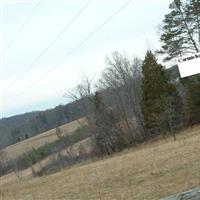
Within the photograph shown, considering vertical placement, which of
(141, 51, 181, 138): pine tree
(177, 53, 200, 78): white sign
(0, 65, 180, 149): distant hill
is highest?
(0, 65, 180, 149): distant hill

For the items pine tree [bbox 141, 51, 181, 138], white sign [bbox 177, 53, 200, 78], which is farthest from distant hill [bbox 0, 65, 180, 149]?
white sign [bbox 177, 53, 200, 78]

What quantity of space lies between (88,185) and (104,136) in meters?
44.3

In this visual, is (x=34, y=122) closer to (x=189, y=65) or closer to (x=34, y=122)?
(x=34, y=122)

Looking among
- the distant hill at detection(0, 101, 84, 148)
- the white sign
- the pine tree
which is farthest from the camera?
the distant hill at detection(0, 101, 84, 148)

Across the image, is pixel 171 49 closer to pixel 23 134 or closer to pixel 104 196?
pixel 104 196

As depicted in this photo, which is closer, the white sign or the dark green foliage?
the white sign

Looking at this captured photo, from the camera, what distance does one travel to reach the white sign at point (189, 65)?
5744mm

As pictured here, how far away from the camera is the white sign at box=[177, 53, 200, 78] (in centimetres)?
574

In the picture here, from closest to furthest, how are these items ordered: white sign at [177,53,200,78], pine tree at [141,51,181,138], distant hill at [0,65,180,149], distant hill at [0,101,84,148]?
white sign at [177,53,200,78] → pine tree at [141,51,181,138] → distant hill at [0,65,180,149] → distant hill at [0,101,84,148]

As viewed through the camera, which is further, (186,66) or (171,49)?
(171,49)

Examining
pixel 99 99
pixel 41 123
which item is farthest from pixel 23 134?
pixel 99 99

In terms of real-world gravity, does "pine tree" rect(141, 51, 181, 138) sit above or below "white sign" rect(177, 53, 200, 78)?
above

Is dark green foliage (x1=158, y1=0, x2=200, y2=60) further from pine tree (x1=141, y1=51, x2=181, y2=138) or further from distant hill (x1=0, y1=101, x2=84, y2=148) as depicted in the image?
distant hill (x1=0, y1=101, x2=84, y2=148)

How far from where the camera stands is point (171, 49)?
5250 centimetres
